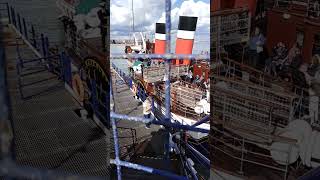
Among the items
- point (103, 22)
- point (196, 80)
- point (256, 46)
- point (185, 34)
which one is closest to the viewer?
point (103, 22)

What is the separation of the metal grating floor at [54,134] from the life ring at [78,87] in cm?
11

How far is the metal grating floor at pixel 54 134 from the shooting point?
252 cm

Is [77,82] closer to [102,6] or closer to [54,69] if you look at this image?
[54,69]

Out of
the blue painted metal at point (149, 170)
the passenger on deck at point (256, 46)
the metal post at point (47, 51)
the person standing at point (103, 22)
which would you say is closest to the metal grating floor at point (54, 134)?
the metal post at point (47, 51)

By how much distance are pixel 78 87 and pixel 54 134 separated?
526 millimetres

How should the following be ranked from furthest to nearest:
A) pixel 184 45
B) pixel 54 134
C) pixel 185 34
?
1. pixel 184 45
2. pixel 185 34
3. pixel 54 134

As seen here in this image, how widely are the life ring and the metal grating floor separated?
0.11m

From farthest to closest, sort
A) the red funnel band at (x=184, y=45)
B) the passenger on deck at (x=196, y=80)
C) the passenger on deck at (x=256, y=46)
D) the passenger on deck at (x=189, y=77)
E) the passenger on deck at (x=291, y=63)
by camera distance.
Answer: the red funnel band at (x=184, y=45), the passenger on deck at (x=189, y=77), the passenger on deck at (x=196, y=80), the passenger on deck at (x=256, y=46), the passenger on deck at (x=291, y=63)

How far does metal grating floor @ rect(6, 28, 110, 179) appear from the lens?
2.52m

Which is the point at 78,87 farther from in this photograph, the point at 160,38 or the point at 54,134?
the point at 160,38

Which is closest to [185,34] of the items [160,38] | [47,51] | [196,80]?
[196,80]

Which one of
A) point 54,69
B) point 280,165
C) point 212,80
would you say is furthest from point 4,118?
point 280,165

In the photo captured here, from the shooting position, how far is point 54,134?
105 inches

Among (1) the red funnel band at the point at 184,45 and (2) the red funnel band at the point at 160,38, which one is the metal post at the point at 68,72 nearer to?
(1) the red funnel band at the point at 184,45
